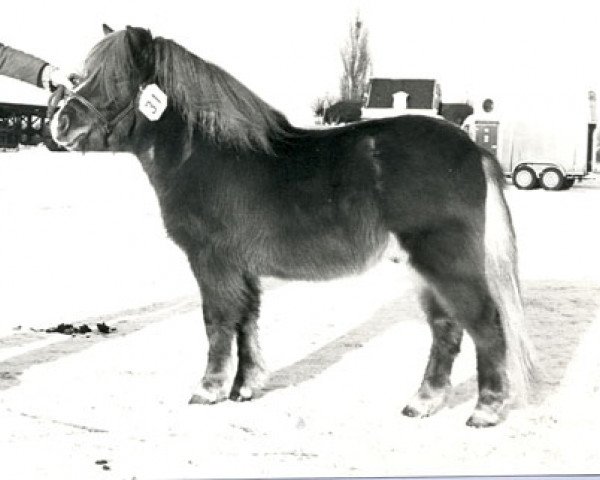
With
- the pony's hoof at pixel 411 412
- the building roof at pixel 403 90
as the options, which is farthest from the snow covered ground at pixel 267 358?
the building roof at pixel 403 90

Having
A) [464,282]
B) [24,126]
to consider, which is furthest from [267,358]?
[24,126]

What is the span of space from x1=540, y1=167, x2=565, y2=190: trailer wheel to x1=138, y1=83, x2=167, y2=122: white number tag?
193 cm

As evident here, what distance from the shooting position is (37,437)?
3.12 meters

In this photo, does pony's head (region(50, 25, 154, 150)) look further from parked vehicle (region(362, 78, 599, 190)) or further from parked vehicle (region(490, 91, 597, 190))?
parked vehicle (region(490, 91, 597, 190))

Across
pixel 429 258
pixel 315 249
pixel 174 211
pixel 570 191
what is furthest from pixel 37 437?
pixel 570 191

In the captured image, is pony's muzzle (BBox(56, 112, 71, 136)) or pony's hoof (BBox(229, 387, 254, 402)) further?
pony's hoof (BBox(229, 387, 254, 402))

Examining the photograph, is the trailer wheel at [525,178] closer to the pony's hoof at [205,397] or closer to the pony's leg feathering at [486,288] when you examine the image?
the pony's leg feathering at [486,288]

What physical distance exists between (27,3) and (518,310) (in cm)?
230

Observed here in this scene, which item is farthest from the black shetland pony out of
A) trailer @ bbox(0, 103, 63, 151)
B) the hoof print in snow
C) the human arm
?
the hoof print in snow

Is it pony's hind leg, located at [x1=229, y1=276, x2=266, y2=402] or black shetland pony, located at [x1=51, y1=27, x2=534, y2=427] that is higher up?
black shetland pony, located at [x1=51, y1=27, x2=534, y2=427]

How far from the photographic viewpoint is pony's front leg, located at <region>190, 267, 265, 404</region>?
3.32 meters

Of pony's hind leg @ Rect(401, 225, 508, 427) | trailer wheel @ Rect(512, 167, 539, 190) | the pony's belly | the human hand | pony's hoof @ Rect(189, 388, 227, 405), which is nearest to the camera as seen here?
pony's hind leg @ Rect(401, 225, 508, 427)

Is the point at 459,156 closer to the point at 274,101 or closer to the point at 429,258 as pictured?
the point at 429,258

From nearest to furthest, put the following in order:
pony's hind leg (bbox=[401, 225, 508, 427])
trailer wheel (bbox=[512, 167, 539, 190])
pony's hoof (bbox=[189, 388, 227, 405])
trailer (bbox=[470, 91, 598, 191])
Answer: pony's hind leg (bbox=[401, 225, 508, 427])
pony's hoof (bbox=[189, 388, 227, 405])
trailer (bbox=[470, 91, 598, 191])
trailer wheel (bbox=[512, 167, 539, 190])
